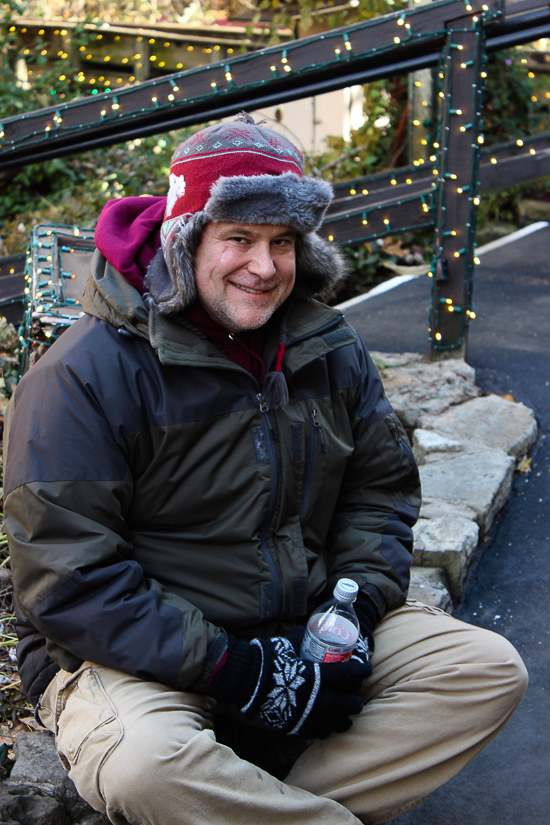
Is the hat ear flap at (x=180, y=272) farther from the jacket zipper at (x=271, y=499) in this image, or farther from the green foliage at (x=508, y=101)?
the green foliage at (x=508, y=101)

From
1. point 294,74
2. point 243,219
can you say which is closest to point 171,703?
point 243,219

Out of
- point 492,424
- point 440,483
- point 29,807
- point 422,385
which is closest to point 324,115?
point 422,385

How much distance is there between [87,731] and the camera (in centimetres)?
186

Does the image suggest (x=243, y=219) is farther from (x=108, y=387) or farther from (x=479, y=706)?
(x=479, y=706)

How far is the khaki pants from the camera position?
5.76 feet

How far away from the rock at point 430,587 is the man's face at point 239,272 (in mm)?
1425

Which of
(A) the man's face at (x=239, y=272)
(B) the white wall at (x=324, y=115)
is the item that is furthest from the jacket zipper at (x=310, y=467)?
(B) the white wall at (x=324, y=115)

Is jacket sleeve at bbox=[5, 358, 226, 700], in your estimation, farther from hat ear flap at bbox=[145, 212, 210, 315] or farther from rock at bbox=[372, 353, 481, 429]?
rock at bbox=[372, 353, 481, 429]

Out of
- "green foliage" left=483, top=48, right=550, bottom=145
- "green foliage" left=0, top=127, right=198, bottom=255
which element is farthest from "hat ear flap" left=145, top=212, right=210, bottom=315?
"green foliage" left=483, top=48, right=550, bottom=145

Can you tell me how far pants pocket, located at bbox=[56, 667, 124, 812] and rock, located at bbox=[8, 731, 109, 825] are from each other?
0.14 metres

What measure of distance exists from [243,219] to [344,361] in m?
0.60

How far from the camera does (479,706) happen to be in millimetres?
2062

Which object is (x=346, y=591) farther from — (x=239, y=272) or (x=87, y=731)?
(x=239, y=272)

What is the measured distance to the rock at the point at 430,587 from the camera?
3.03 meters
